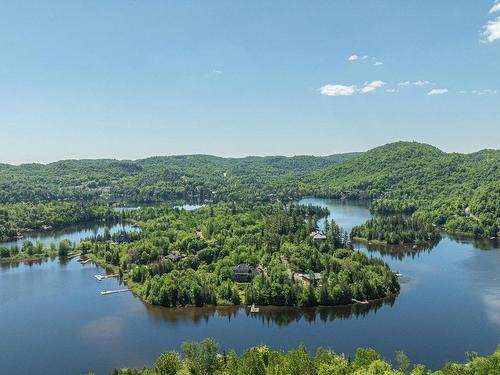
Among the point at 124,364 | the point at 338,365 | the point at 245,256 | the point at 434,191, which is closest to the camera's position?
the point at 338,365

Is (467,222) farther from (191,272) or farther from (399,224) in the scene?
(191,272)

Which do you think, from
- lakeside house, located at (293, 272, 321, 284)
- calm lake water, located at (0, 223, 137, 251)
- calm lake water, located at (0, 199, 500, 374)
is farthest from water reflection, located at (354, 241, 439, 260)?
calm lake water, located at (0, 223, 137, 251)

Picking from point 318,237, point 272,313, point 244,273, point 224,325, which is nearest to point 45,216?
point 318,237

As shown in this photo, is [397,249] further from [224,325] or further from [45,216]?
[45,216]

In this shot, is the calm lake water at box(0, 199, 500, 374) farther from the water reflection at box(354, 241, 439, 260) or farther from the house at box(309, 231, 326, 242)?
the house at box(309, 231, 326, 242)

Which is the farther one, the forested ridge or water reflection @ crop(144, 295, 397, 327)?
the forested ridge

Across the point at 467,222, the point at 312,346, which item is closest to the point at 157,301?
the point at 312,346
